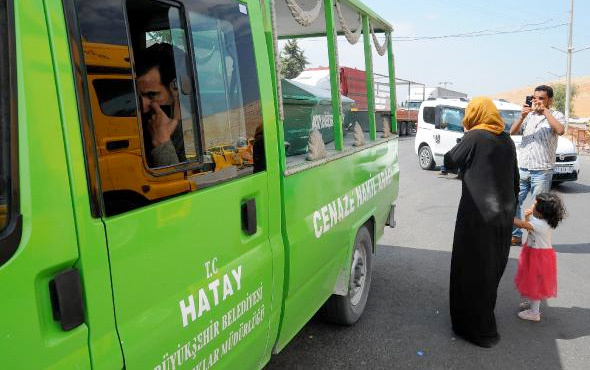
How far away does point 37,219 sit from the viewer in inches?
47.1

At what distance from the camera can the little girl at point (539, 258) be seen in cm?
396

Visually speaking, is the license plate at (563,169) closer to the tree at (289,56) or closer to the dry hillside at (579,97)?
the tree at (289,56)

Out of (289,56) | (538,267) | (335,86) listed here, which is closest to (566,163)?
(289,56)

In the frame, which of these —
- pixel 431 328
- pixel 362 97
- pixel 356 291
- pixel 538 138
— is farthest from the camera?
pixel 538 138

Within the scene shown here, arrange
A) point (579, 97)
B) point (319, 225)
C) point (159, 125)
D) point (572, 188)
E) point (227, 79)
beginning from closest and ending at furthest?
point (159, 125) < point (227, 79) < point (319, 225) < point (572, 188) < point (579, 97)

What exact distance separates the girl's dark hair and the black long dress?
0.46 meters

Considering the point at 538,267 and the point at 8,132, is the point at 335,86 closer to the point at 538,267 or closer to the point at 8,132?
the point at 538,267

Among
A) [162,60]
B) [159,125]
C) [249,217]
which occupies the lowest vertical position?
[249,217]

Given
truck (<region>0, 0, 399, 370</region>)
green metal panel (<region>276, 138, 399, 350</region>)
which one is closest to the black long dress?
green metal panel (<region>276, 138, 399, 350</region>)

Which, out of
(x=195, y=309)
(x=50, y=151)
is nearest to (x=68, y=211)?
(x=50, y=151)

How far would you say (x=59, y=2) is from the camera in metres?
1.28

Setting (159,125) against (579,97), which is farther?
(579,97)

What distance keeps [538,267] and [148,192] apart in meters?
3.51

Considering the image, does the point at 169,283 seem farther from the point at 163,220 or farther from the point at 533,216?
the point at 533,216
